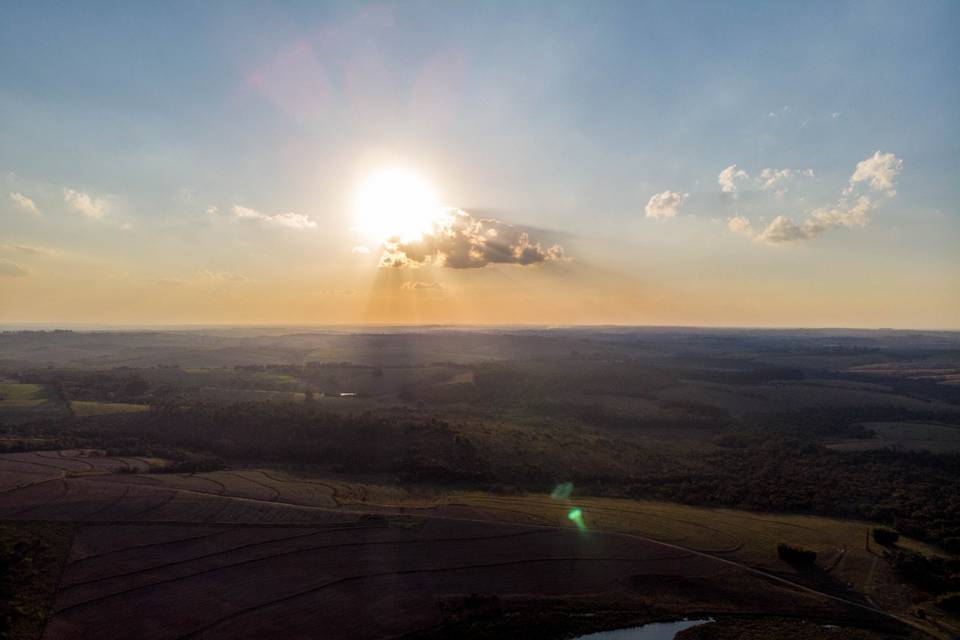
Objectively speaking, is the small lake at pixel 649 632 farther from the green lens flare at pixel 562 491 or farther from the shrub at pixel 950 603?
the green lens flare at pixel 562 491

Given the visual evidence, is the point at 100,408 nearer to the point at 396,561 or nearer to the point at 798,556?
the point at 396,561

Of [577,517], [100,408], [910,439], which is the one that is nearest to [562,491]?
[577,517]

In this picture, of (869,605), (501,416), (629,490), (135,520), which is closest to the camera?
(869,605)

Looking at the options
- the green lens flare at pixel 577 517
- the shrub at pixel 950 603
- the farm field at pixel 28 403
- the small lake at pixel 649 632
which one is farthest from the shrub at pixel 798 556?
the farm field at pixel 28 403

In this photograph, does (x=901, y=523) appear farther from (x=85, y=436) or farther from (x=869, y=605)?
(x=85, y=436)

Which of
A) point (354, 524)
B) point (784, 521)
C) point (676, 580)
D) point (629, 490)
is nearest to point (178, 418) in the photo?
point (354, 524)

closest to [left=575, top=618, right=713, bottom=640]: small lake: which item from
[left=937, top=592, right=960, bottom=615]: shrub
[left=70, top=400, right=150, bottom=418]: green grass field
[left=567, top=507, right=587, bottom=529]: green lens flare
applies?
[left=567, top=507, right=587, bottom=529]: green lens flare
